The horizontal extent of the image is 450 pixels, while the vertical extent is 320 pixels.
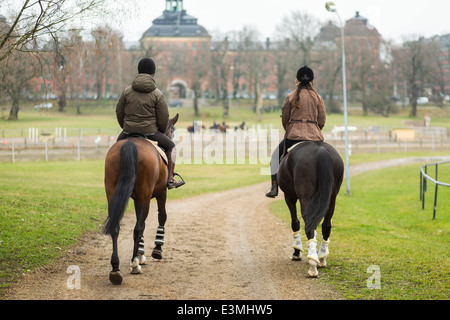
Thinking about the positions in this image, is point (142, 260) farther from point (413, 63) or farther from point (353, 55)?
point (413, 63)

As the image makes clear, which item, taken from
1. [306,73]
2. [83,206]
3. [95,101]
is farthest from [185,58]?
[306,73]

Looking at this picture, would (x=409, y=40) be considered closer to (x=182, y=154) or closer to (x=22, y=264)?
(x=182, y=154)

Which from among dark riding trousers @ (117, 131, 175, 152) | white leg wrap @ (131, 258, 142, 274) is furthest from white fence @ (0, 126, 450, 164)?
white leg wrap @ (131, 258, 142, 274)

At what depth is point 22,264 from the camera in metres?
10.1

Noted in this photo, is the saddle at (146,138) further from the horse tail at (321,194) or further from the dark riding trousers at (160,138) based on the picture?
the horse tail at (321,194)

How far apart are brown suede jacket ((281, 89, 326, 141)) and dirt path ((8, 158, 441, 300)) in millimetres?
2283

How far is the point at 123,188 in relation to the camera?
29.6ft

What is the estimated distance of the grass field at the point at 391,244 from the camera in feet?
27.9

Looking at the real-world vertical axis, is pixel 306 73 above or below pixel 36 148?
above

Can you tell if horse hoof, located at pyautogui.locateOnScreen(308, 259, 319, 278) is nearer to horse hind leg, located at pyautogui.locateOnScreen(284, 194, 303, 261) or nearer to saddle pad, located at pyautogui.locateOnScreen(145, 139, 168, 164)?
horse hind leg, located at pyautogui.locateOnScreen(284, 194, 303, 261)

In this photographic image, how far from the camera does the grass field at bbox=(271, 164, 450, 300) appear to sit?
27.9 feet
